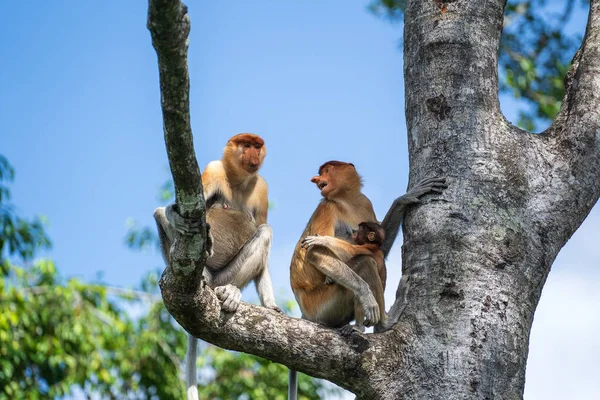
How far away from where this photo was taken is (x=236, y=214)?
460 centimetres

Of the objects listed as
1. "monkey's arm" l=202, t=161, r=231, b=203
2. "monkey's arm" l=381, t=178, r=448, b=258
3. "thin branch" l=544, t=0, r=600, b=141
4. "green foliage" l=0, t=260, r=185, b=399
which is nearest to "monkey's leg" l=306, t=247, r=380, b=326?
"monkey's arm" l=381, t=178, r=448, b=258

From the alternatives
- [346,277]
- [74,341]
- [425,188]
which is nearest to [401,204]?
[425,188]

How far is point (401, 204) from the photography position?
3473 mm

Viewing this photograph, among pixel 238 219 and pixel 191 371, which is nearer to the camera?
pixel 191 371

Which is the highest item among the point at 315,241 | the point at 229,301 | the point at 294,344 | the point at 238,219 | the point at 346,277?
the point at 238,219

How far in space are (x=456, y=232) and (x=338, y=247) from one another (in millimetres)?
1076

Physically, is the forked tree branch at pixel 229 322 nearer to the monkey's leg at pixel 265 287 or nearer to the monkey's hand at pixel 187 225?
the monkey's hand at pixel 187 225

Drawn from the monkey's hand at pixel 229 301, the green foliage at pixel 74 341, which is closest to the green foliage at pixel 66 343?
the green foliage at pixel 74 341

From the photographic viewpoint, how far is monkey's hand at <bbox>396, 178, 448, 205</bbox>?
3.22 meters

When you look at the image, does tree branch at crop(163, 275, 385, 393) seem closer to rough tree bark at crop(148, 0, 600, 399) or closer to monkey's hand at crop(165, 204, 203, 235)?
rough tree bark at crop(148, 0, 600, 399)

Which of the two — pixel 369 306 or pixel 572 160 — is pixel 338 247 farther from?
pixel 572 160

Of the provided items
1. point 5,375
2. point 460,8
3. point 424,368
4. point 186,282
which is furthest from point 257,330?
point 5,375

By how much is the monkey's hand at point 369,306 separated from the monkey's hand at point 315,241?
1.23 feet

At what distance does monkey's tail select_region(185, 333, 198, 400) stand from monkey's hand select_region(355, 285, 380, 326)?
0.85m
